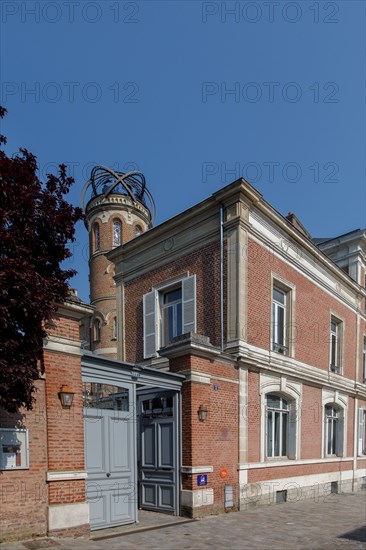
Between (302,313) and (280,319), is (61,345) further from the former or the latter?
(302,313)

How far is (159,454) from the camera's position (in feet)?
30.6

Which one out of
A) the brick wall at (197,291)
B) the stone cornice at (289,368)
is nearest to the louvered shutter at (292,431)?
the stone cornice at (289,368)

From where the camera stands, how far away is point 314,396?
13.9m

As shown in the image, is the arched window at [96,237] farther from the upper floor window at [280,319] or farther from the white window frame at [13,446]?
the white window frame at [13,446]

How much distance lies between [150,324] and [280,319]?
4.11 m

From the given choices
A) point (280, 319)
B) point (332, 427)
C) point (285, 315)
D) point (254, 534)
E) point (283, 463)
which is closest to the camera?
point (254, 534)

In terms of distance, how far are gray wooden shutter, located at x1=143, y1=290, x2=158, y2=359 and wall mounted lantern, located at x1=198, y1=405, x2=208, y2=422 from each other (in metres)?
4.37

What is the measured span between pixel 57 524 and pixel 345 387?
41.4 ft

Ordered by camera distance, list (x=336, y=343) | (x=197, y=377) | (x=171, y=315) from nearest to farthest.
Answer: (x=197, y=377), (x=171, y=315), (x=336, y=343)

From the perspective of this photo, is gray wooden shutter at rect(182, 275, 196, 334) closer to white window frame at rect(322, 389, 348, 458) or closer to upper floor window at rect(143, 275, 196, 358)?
upper floor window at rect(143, 275, 196, 358)

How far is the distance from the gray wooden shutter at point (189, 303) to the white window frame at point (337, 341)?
639cm

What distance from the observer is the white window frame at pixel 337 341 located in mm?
15984

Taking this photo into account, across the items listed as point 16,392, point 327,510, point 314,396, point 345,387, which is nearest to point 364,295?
point 345,387

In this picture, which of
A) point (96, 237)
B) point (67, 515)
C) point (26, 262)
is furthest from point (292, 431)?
point (96, 237)
